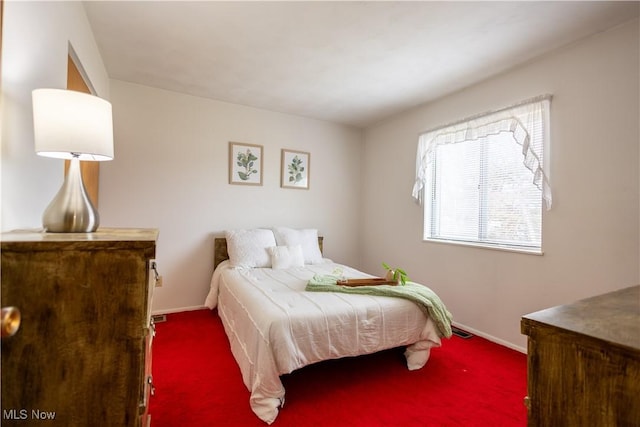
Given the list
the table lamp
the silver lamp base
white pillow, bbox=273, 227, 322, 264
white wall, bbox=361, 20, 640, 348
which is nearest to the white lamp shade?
the table lamp

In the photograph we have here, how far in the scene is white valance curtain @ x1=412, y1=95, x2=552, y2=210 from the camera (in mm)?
2441

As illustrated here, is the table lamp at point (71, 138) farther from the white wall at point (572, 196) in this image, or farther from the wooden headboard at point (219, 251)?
the white wall at point (572, 196)

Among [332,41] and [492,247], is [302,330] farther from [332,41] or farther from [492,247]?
[332,41]

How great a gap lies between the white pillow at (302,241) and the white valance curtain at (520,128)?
1.90m

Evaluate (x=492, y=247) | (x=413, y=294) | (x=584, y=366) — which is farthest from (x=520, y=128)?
(x=584, y=366)

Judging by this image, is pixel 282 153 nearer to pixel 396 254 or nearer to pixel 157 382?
pixel 396 254

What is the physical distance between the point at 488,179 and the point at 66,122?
3.16m

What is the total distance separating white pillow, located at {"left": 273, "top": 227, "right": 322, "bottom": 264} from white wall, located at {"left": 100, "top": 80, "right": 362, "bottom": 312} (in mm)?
301

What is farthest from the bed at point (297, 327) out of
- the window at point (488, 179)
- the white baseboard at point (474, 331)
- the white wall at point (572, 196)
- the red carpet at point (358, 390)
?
the window at point (488, 179)

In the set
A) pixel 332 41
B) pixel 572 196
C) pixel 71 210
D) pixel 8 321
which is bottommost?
pixel 8 321

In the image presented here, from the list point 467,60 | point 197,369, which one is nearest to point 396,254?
point 467,60

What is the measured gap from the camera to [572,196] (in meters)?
2.29

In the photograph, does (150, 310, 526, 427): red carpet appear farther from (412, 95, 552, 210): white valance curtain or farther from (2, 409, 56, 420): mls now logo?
(412, 95, 552, 210): white valance curtain

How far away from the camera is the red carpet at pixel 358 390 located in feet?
5.61
